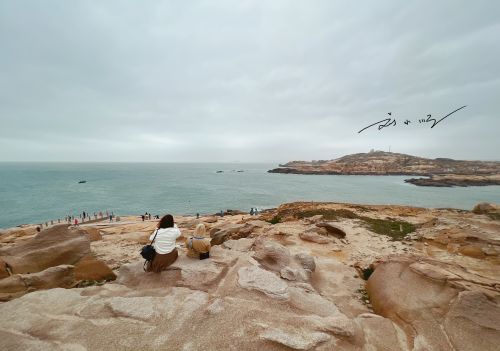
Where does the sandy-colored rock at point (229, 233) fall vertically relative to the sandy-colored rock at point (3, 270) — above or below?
below

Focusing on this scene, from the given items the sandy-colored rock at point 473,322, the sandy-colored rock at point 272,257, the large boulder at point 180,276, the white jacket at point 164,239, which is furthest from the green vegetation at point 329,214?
the white jacket at point 164,239

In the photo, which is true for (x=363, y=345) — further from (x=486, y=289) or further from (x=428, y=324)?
(x=486, y=289)

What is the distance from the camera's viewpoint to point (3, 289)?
296 inches

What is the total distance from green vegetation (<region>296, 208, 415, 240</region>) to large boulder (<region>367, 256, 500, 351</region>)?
9.16 meters

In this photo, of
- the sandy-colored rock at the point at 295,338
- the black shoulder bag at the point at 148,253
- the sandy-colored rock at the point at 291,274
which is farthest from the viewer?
the sandy-colored rock at the point at 291,274

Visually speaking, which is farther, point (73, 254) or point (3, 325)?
point (73, 254)

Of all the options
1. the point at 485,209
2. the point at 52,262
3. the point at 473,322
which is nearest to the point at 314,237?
the point at 473,322

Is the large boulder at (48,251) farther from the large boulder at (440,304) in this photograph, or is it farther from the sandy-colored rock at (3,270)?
the large boulder at (440,304)

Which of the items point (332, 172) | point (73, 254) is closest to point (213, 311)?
point (73, 254)

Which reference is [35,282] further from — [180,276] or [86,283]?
[180,276]

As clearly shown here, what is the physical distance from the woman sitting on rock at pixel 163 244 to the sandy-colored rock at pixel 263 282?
2449 millimetres

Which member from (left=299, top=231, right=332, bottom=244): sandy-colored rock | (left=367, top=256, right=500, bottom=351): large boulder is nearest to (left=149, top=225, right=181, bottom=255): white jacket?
(left=367, top=256, right=500, bottom=351): large boulder

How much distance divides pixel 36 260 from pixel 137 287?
267 inches

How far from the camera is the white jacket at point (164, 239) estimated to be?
8117 mm
